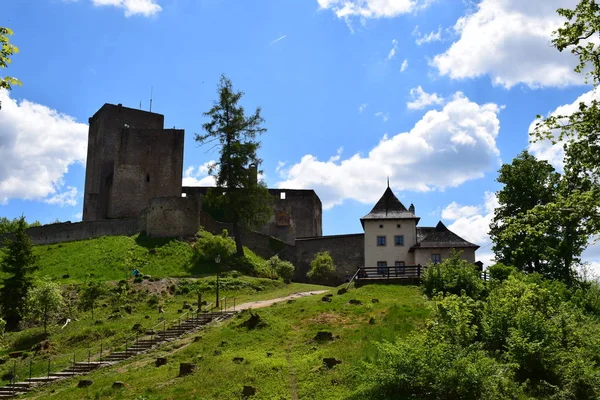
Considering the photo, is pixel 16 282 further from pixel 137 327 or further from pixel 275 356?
pixel 275 356

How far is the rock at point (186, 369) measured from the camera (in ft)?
76.9

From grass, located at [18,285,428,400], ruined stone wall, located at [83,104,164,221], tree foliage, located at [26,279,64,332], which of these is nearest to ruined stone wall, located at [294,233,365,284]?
grass, located at [18,285,428,400]

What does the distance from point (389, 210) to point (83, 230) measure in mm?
27244

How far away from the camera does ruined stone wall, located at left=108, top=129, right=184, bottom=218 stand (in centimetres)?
6419

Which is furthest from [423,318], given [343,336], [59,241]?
[59,241]

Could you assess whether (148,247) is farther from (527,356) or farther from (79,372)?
(527,356)

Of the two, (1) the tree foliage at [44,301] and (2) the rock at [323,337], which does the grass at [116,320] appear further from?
(2) the rock at [323,337]

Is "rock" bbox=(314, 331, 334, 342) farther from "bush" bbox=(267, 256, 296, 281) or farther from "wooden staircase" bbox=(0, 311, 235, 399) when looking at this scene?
"bush" bbox=(267, 256, 296, 281)

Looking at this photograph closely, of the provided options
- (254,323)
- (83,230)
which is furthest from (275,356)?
(83,230)

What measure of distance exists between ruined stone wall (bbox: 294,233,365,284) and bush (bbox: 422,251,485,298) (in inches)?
797

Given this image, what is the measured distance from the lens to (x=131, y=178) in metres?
64.3

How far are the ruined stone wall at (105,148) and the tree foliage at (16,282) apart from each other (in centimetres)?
2607

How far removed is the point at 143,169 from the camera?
64562 mm

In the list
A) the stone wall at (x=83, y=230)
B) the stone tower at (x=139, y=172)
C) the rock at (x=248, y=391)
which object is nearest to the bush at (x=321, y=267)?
the stone wall at (x=83, y=230)
